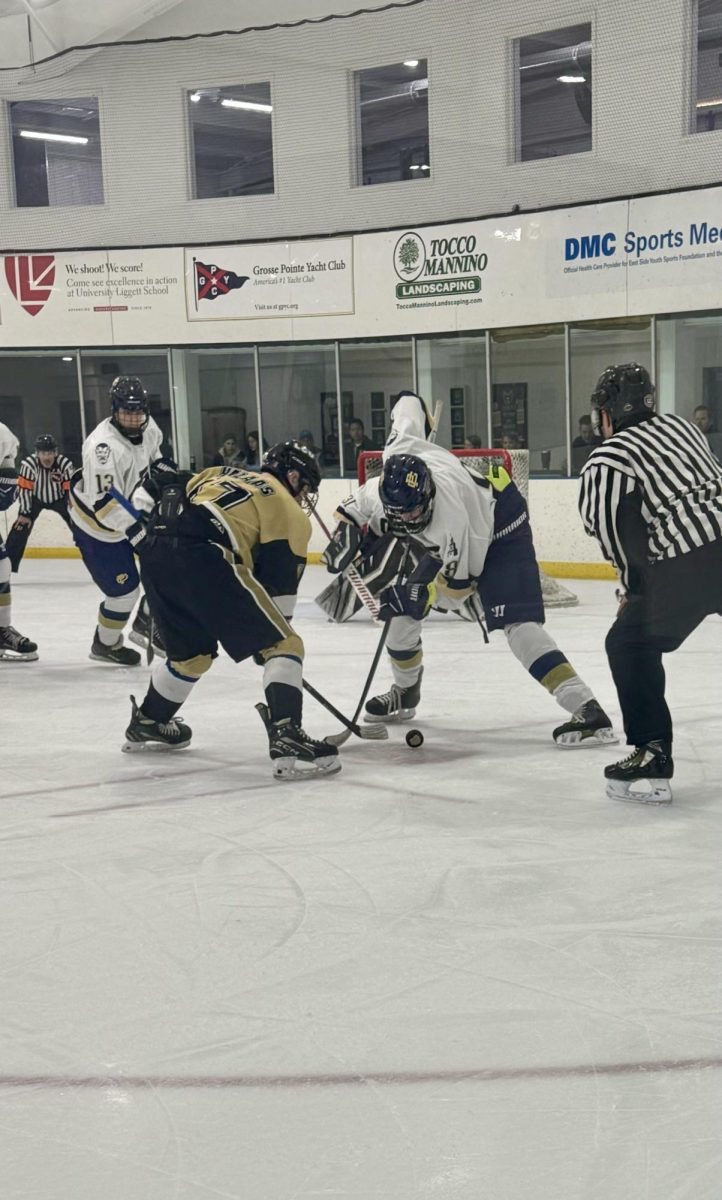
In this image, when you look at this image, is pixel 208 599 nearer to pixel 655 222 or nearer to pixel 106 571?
pixel 106 571

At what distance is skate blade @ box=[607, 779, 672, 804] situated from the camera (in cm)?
328

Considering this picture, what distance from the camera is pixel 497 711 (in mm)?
4574

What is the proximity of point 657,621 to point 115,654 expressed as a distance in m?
3.24

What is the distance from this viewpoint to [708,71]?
9133 mm

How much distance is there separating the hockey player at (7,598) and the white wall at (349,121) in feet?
17.1

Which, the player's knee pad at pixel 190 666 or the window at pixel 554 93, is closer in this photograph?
the player's knee pad at pixel 190 666

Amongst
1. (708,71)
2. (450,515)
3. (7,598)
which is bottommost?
(7,598)

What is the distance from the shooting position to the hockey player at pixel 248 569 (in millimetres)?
3674

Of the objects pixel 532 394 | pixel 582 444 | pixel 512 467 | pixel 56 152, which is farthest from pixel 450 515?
pixel 56 152

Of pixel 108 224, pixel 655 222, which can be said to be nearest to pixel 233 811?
pixel 655 222

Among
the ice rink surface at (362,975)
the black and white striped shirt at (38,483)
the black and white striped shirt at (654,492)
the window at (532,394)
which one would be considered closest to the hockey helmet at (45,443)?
the black and white striped shirt at (38,483)

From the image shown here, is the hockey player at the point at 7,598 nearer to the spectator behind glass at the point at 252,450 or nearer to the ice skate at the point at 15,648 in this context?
the ice skate at the point at 15,648

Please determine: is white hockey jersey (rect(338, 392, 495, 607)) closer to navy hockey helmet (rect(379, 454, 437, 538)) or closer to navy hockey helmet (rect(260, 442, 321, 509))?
navy hockey helmet (rect(379, 454, 437, 538))

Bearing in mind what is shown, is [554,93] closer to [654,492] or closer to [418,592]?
[418,592]
